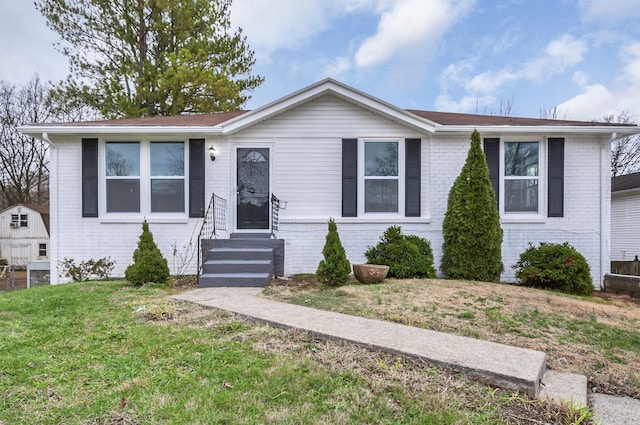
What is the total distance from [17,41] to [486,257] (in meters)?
20.8

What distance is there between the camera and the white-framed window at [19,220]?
66.9 ft

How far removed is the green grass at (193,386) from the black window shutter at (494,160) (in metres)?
6.09

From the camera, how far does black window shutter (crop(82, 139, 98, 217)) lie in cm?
726

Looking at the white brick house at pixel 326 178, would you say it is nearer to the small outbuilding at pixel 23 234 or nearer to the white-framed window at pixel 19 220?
the small outbuilding at pixel 23 234

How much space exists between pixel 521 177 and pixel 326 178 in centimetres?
434

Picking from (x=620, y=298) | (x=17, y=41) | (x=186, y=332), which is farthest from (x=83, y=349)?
(x=17, y=41)

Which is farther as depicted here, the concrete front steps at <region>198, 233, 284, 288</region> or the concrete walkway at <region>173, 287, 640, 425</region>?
the concrete front steps at <region>198, 233, 284, 288</region>

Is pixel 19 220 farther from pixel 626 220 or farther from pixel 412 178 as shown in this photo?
Result: pixel 626 220

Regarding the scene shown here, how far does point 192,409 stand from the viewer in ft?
6.55

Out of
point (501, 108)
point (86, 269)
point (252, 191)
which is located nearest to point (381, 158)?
point (252, 191)

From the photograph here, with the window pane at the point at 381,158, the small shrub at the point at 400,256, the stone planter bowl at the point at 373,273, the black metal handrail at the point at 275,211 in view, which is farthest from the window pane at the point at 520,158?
the black metal handrail at the point at 275,211

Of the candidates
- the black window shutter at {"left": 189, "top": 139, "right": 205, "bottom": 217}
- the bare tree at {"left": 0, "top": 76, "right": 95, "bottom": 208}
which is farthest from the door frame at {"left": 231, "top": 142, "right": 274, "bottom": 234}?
the bare tree at {"left": 0, "top": 76, "right": 95, "bottom": 208}

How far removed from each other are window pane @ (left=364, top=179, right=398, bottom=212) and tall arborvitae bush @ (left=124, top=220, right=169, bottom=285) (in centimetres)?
429

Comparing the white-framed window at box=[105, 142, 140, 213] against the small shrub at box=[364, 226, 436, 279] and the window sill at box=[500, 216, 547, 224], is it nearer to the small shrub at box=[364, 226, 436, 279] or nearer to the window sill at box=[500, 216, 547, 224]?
the small shrub at box=[364, 226, 436, 279]
